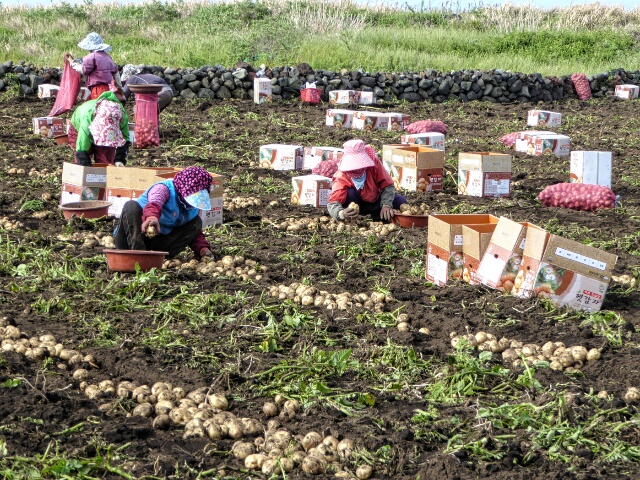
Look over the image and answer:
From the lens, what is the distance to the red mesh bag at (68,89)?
12.1m

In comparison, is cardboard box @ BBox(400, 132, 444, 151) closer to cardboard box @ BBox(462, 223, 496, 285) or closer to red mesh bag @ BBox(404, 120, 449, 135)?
red mesh bag @ BBox(404, 120, 449, 135)

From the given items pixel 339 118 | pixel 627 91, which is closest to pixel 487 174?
pixel 339 118

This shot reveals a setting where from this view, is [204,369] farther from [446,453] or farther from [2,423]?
[446,453]

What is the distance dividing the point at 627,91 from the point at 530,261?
16.5m

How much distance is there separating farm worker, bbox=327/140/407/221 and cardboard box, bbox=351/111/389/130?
644 cm

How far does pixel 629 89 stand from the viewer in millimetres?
20734

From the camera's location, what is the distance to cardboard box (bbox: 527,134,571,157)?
1234cm

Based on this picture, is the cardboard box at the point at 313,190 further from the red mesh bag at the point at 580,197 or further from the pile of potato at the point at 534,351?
the pile of potato at the point at 534,351

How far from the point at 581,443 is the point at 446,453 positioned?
60 cm

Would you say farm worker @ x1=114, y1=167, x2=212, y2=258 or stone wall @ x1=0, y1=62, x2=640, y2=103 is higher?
farm worker @ x1=114, y1=167, x2=212, y2=258

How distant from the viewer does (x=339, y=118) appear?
14.9 metres

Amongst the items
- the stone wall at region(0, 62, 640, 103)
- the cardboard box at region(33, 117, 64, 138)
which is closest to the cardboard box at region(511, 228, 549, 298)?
the cardboard box at region(33, 117, 64, 138)

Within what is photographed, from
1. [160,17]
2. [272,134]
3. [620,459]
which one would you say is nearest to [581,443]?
[620,459]

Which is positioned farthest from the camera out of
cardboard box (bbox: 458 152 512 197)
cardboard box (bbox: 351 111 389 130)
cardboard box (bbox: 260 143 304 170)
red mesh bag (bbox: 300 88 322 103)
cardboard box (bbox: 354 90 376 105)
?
cardboard box (bbox: 354 90 376 105)
